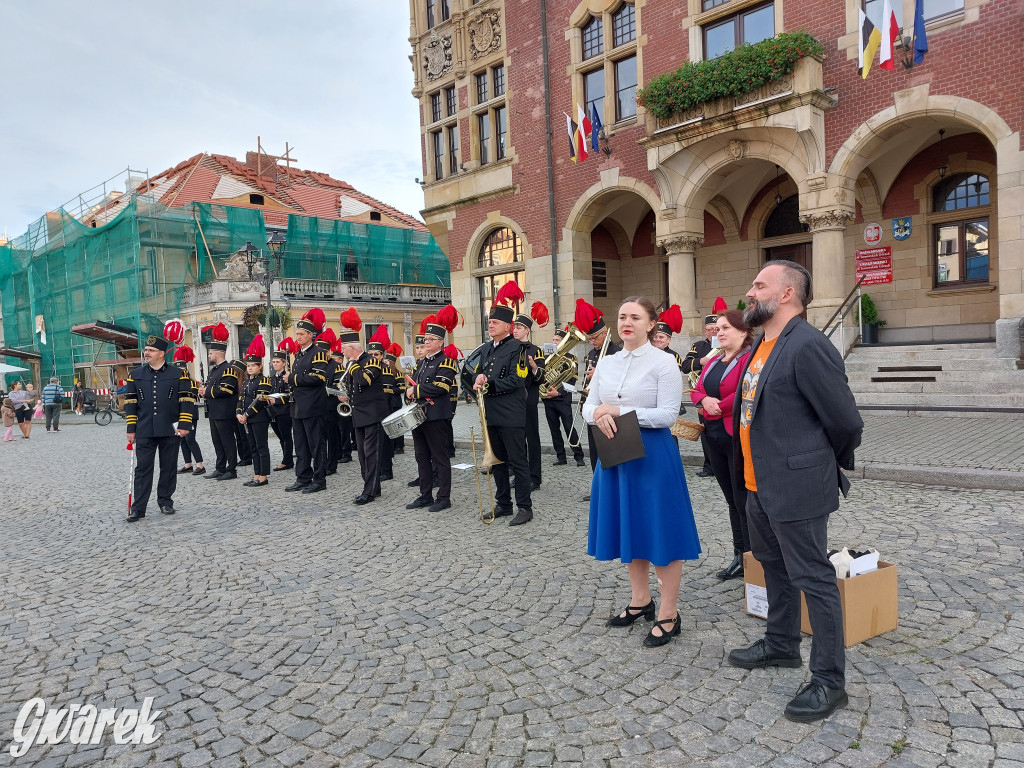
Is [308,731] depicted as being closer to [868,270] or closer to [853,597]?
[853,597]

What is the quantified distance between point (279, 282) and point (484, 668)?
112 ft

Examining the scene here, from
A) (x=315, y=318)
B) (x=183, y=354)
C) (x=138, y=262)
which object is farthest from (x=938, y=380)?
(x=138, y=262)

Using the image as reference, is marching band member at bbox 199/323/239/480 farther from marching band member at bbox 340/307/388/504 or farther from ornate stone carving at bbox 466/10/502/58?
ornate stone carving at bbox 466/10/502/58

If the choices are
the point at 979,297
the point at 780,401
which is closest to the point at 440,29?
the point at 979,297

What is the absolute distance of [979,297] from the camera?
16.0 metres

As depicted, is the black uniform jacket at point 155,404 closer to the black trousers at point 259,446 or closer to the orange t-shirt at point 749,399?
the black trousers at point 259,446

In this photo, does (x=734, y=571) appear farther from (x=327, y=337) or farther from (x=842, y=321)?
(x=842, y=321)

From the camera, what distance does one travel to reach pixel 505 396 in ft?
23.8

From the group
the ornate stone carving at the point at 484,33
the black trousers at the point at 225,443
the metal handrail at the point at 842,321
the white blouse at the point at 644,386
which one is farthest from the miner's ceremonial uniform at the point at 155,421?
the ornate stone carving at the point at 484,33

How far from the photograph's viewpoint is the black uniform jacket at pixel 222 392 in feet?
34.9

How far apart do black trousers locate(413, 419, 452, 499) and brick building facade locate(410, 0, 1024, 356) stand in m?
11.0

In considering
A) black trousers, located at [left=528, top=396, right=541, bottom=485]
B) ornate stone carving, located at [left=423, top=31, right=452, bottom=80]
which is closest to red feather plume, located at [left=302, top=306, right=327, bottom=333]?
black trousers, located at [left=528, top=396, right=541, bottom=485]

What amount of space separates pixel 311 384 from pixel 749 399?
22.7 ft

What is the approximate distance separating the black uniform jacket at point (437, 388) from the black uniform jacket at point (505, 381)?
24.3 inches
